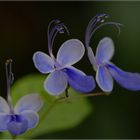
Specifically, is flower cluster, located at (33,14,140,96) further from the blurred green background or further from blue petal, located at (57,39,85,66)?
the blurred green background

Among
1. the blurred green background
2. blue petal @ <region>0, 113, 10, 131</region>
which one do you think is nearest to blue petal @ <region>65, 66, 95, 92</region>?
blue petal @ <region>0, 113, 10, 131</region>

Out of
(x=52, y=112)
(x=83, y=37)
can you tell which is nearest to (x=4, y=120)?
(x=52, y=112)

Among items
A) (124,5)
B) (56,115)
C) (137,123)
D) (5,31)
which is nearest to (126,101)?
(137,123)

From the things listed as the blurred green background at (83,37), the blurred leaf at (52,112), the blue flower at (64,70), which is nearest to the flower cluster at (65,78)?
the blue flower at (64,70)

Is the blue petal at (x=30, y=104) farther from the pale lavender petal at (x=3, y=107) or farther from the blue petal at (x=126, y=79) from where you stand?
the blue petal at (x=126, y=79)

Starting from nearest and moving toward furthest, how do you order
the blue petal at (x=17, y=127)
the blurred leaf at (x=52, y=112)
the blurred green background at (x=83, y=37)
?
the blue petal at (x=17, y=127) → the blurred leaf at (x=52, y=112) → the blurred green background at (x=83, y=37)

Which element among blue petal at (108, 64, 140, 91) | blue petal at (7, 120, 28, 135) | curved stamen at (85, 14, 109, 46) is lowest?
blue petal at (7, 120, 28, 135)

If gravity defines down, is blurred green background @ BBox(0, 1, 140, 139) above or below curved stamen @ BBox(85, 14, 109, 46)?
below
